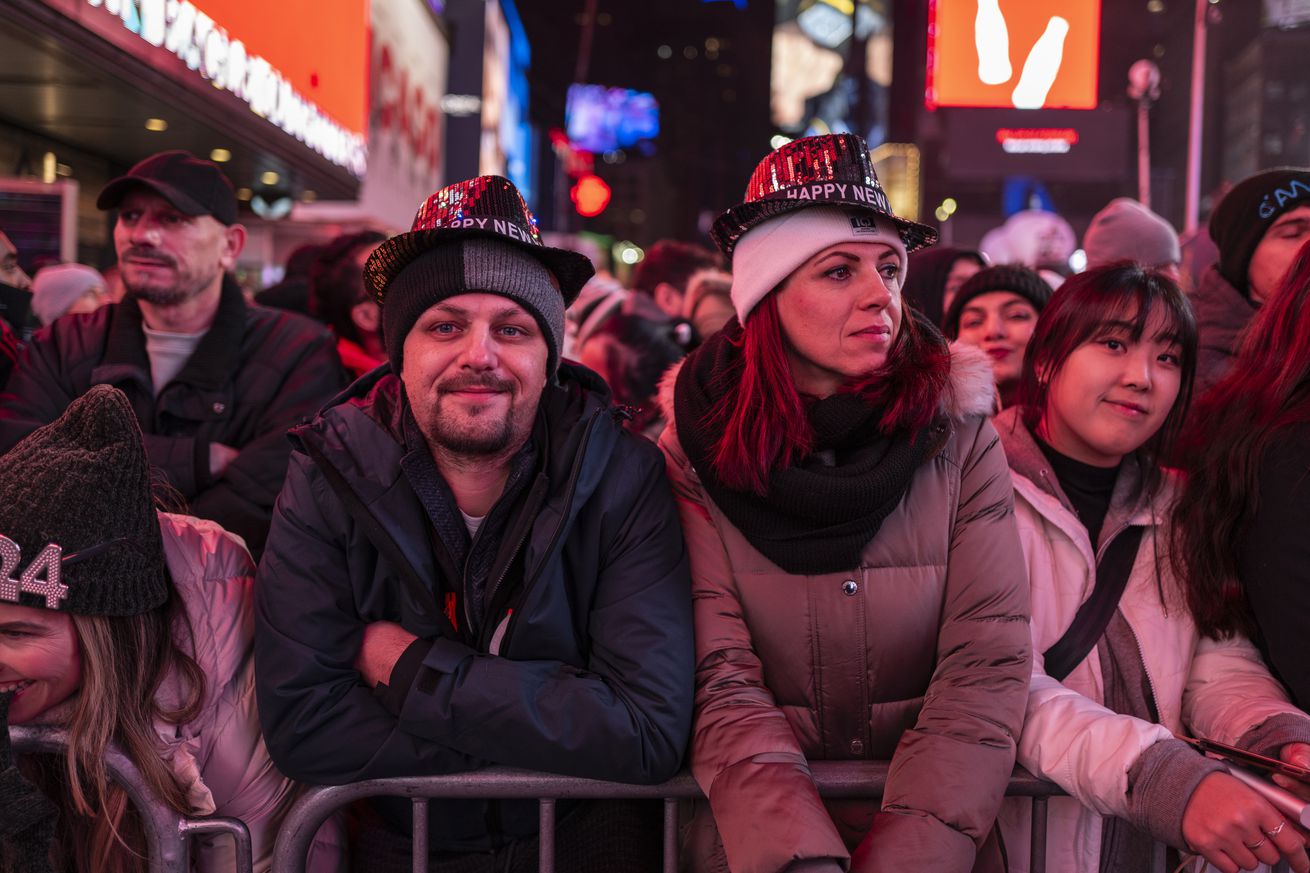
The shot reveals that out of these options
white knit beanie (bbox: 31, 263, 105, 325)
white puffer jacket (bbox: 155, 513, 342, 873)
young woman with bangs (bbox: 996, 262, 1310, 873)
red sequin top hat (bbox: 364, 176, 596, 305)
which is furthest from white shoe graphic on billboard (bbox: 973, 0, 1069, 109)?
white puffer jacket (bbox: 155, 513, 342, 873)

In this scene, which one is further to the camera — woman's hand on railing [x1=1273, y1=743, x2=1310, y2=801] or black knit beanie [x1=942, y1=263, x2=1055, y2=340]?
black knit beanie [x1=942, y1=263, x2=1055, y2=340]

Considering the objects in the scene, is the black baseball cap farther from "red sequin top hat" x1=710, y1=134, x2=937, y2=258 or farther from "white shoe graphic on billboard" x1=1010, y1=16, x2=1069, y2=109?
"white shoe graphic on billboard" x1=1010, y1=16, x2=1069, y2=109

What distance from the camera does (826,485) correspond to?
2453 mm

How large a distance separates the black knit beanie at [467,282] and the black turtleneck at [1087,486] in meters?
1.42

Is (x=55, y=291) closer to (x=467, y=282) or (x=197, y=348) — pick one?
(x=197, y=348)

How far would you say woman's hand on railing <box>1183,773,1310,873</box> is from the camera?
2090 mm

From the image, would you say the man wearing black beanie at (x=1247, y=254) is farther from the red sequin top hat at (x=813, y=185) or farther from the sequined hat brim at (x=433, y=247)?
the sequined hat brim at (x=433, y=247)

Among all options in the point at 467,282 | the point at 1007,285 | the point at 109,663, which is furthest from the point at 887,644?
the point at 1007,285

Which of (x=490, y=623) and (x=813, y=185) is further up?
(x=813, y=185)

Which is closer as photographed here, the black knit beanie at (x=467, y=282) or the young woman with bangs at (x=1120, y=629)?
the young woman with bangs at (x=1120, y=629)

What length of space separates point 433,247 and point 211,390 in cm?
162

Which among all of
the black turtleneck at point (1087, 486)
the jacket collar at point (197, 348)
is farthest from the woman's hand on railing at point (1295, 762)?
the jacket collar at point (197, 348)

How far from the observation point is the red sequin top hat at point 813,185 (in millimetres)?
2691

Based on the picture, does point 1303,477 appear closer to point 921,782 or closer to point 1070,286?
point 1070,286
